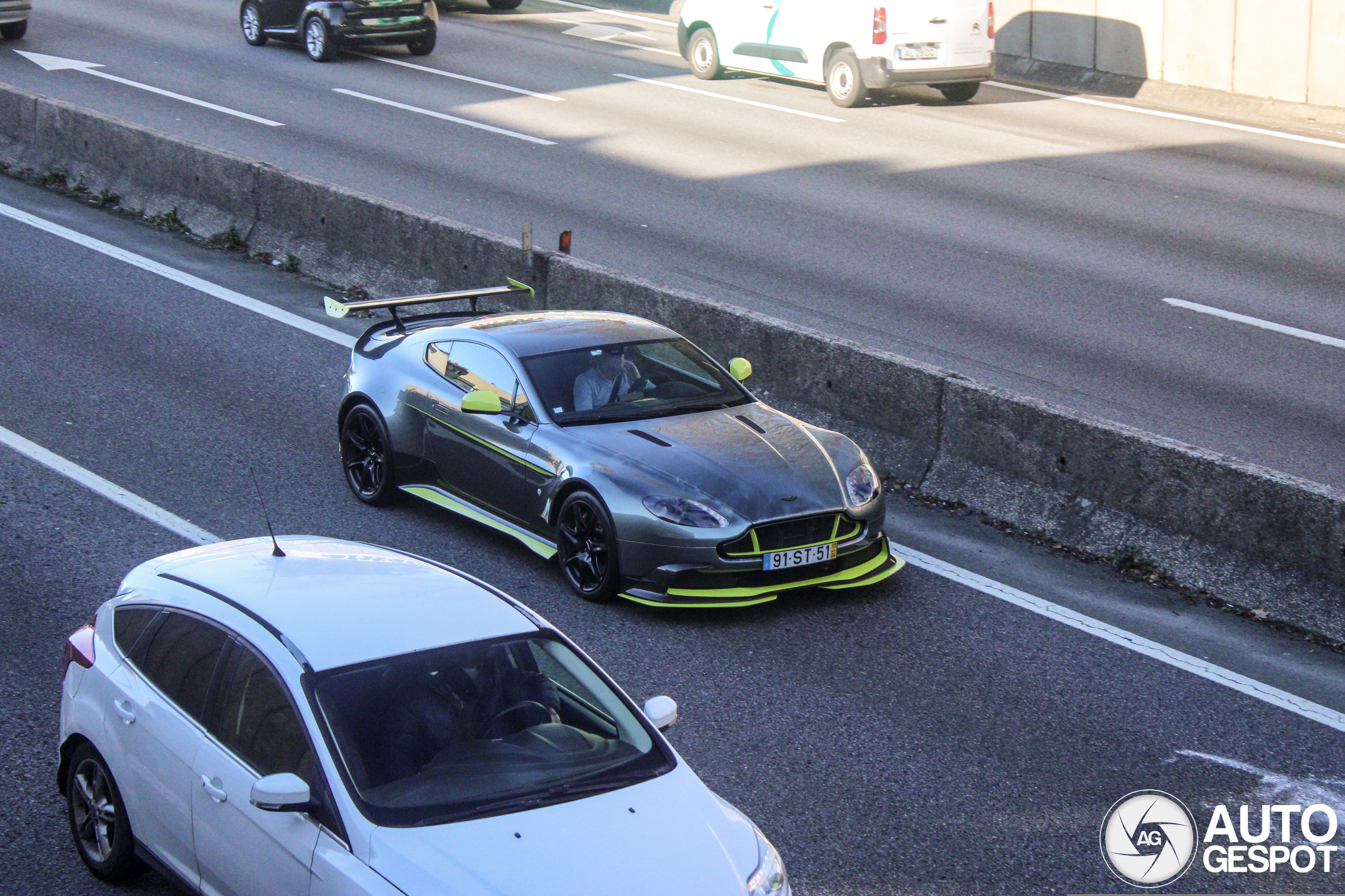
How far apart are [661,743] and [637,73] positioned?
20.9 metres

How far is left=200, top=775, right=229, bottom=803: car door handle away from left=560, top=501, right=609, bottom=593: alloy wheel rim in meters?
3.31

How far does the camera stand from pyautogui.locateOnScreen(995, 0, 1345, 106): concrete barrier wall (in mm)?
19859

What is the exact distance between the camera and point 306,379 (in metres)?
11.2

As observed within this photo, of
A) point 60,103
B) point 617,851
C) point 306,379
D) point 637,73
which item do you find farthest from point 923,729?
point 637,73

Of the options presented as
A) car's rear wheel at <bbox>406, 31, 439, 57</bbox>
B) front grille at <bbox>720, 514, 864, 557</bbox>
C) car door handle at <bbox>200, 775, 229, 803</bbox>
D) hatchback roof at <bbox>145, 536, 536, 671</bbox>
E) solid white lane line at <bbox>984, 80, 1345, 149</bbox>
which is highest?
car's rear wheel at <bbox>406, 31, 439, 57</bbox>

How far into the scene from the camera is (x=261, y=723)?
450 centimetres

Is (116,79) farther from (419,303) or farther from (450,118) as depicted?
(419,303)

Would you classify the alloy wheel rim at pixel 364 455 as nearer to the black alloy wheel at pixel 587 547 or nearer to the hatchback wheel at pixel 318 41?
the black alloy wheel at pixel 587 547

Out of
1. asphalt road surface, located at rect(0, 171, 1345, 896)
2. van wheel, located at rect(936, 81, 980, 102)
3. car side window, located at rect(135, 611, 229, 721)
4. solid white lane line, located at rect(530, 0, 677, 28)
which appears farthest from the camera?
solid white lane line, located at rect(530, 0, 677, 28)

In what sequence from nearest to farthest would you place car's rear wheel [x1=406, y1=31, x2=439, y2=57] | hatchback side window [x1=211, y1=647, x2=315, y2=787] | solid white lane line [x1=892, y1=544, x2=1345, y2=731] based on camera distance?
hatchback side window [x1=211, y1=647, x2=315, y2=787], solid white lane line [x1=892, y1=544, x2=1345, y2=731], car's rear wheel [x1=406, y1=31, x2=439, y2=57]

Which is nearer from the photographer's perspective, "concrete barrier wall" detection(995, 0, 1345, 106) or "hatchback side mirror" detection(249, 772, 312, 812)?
"hatchback side mirror" detection(249, 772, 312, 812)

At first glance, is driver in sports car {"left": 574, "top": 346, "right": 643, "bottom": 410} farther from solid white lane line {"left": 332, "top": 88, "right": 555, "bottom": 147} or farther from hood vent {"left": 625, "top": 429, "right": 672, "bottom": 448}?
solid white lane line {"left": 332, "top": 88, "right": 555, "bottom": 147}

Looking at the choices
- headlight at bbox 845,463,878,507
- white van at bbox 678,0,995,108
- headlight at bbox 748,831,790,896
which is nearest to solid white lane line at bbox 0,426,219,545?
headlight at bbox 845,463,878,507

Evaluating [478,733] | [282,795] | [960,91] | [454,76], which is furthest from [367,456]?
[454,76]
